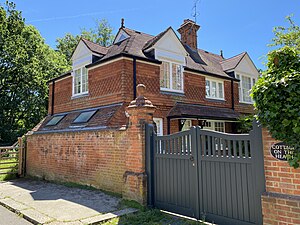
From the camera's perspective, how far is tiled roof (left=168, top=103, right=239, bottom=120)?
36.9 ft

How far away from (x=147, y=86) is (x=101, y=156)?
455 centimetres

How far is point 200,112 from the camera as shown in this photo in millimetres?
11992

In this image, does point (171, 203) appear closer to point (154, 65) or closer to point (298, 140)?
point (298, 140)

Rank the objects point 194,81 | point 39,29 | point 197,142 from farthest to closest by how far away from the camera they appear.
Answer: point 39,29
point 194,81
point 197,142

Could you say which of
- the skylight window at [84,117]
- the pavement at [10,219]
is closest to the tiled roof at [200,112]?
the skylight window at [84,117]

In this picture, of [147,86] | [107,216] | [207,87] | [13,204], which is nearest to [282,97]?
[107,216]

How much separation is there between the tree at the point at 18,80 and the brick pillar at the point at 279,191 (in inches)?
940

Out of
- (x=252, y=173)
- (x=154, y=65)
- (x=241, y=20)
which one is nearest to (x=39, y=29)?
(x=154, y=65)

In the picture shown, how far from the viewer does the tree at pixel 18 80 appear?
22000mm

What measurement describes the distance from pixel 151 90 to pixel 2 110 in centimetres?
1814

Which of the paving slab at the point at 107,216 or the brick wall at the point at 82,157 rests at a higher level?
the brick wall at the point at 82,157

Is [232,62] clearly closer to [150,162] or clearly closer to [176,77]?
[176,77]

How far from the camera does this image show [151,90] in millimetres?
11188

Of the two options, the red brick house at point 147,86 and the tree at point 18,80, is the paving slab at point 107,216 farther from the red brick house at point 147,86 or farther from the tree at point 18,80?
the tree at point 18,80
